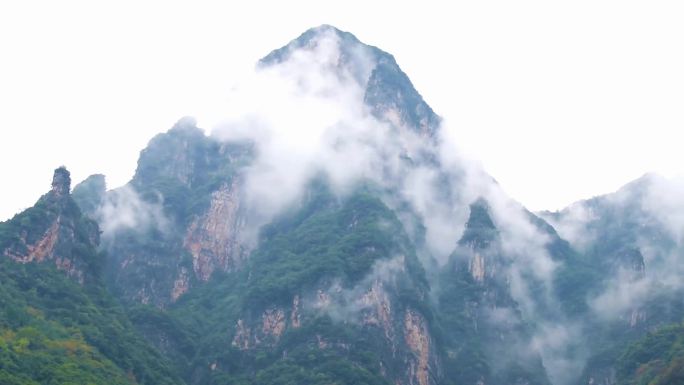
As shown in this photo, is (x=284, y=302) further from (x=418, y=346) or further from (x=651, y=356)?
(x=651, y=356)

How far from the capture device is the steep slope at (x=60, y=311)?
119000 millimetres

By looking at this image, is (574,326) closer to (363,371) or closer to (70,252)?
(363,371)

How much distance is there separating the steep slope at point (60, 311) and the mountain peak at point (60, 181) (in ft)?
0.50

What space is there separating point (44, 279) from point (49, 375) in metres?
29.3

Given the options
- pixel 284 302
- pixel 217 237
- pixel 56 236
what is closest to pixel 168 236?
pixel 217 237

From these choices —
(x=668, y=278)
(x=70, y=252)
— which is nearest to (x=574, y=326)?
(x=668, y=278)

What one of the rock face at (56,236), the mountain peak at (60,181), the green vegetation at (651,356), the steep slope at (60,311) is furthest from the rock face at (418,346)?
the mountain peak at (60,181)

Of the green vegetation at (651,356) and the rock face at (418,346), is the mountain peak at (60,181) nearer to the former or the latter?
the rock face at (418,346)

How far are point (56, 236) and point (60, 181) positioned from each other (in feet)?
30.6

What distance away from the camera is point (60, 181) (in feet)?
506

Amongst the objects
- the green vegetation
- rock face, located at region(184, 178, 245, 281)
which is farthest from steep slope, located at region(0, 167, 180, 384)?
the green vegetation

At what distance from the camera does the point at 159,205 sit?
628 ft

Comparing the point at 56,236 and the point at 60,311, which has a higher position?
the point at 56,236

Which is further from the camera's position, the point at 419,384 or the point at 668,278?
the point at 668,278
